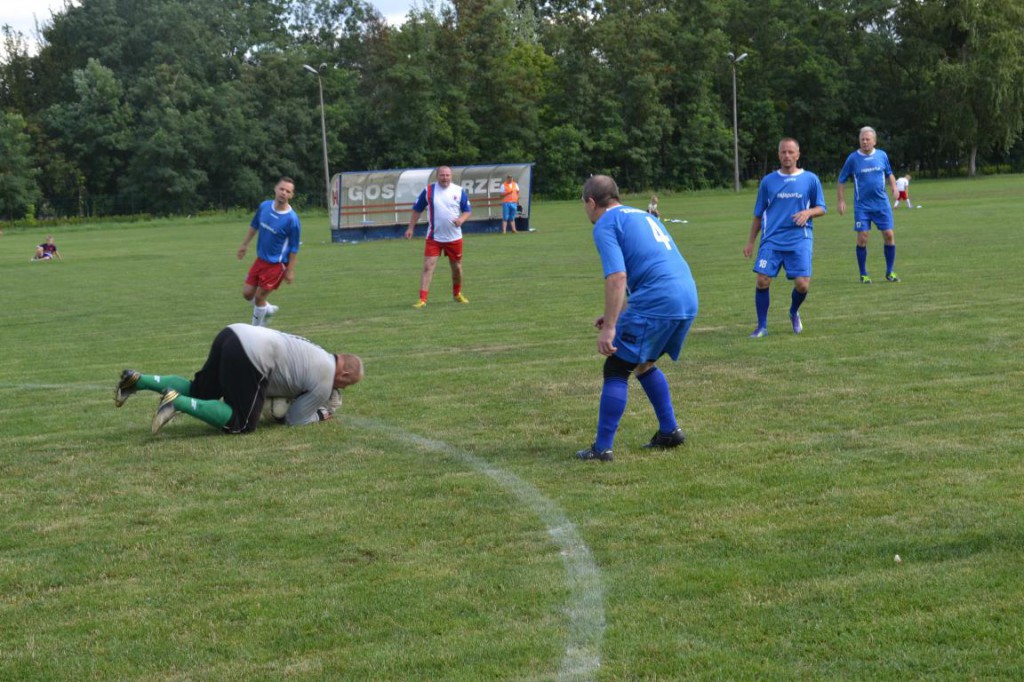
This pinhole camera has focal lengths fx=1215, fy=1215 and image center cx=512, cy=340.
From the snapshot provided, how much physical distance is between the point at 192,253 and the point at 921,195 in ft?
99.2

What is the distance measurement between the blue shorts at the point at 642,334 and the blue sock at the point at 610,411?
171 mm

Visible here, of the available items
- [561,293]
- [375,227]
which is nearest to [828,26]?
[375,227]

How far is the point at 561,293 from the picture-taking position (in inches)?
693

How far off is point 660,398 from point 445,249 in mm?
10019

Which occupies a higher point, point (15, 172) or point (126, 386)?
point (15, 172)

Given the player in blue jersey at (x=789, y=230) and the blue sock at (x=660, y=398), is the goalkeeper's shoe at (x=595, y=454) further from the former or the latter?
the player in blue jersey at (x=789, y=230)

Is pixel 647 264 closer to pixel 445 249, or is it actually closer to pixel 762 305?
pixel 762 305

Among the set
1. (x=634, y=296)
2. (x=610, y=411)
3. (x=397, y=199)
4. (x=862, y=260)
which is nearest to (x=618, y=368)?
(x=610, y=411)

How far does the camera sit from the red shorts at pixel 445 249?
16734 millimetres

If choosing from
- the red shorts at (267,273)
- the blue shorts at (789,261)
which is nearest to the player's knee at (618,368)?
the blue shorts at (789,261)

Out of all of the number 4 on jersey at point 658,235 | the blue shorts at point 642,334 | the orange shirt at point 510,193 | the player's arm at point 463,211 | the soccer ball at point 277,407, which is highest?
the orange shirt at point 510,193

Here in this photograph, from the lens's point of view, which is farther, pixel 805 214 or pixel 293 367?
pixel 805 214

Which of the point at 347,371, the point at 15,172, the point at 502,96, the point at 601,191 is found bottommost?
the point at 347,371

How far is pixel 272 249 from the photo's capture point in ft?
48.1
